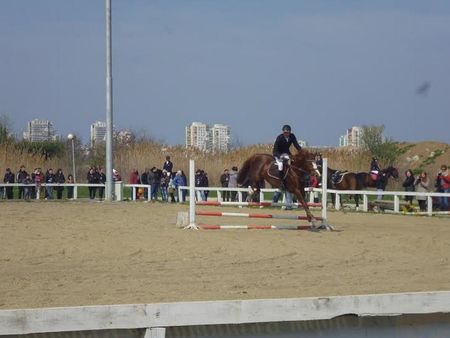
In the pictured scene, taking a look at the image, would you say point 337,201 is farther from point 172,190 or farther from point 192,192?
point 192,192

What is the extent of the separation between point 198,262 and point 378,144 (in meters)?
43.4

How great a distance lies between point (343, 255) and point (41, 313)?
902cm

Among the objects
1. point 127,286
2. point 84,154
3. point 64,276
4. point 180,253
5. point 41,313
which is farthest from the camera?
point 84,154

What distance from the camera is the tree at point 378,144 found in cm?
5312

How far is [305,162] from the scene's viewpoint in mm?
18391

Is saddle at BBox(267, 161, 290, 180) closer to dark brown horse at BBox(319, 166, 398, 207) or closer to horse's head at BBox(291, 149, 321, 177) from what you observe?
horse's head at BBox(291, 149, 321, 177)

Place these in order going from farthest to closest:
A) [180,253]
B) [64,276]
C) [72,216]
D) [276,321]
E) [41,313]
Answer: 1. [72,216]
2. [180,253]
3. [64,276]
4. [276,321]
5. [41,313]

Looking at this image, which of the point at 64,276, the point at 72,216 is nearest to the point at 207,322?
the point at 64,276

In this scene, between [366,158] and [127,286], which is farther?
[366,158]

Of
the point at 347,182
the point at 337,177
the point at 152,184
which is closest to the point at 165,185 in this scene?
the point at 152,184

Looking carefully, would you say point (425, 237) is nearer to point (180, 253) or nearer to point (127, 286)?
point (180, 253)

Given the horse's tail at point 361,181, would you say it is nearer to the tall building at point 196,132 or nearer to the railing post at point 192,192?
the railing post at point 192,192

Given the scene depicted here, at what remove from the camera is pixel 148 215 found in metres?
22.6

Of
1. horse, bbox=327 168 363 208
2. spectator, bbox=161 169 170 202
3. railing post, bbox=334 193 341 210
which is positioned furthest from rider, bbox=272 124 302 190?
spectator, bbox=161 169 170 202
